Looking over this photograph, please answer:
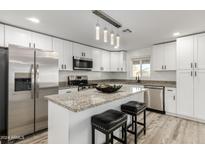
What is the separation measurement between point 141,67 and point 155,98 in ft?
5.37

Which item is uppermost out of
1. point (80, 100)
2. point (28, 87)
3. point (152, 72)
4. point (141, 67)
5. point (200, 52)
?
point (200, 52)

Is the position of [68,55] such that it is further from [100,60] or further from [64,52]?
[100,60]

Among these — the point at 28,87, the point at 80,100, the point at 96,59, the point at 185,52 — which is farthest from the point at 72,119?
the point at 185,52

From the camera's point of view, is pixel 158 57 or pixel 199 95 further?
pixel 158 57

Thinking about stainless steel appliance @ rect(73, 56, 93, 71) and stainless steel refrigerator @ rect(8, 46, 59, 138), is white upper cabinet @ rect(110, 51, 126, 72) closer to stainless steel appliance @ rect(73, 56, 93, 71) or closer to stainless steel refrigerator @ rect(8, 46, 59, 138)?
stainless steel appliance @ rect(73, 56, 93, 71)

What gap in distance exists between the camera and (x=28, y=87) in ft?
7.82

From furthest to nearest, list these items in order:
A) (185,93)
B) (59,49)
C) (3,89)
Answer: (59,49), (185,93), (3,89)

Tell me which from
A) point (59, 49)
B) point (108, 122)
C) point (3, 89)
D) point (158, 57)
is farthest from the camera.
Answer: point (158, 57)

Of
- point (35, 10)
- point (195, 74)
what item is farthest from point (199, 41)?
point (35, 10)

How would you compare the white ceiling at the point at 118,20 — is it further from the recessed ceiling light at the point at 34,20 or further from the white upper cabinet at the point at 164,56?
the white upper cabinet at the point at 164,56

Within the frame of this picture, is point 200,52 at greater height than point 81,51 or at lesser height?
lesser

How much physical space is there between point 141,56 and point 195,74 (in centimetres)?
224

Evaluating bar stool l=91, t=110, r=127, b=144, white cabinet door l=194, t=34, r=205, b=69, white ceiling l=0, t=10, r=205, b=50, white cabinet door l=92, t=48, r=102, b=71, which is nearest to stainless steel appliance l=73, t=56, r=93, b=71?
white cabinet door l=92, t=48, r=102, b=71
